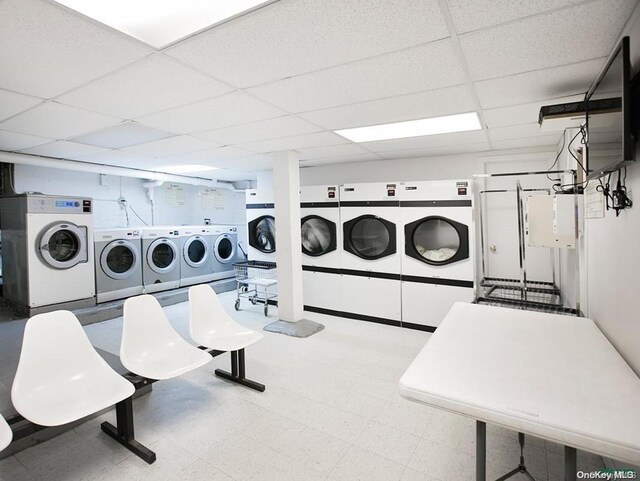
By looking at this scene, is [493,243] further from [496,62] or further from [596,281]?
[496,62]

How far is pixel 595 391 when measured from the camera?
4.44 ft

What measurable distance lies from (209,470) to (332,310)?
10.4 feet

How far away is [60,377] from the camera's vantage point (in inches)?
85.0

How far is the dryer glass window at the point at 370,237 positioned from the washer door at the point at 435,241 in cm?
36

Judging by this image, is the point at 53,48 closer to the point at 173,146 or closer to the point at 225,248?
the point at 173,146

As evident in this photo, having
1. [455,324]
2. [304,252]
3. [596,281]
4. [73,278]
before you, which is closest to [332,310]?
[304,252]

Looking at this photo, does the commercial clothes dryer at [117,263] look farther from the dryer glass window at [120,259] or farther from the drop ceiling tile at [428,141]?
the drop ceiling tile at [428,141]

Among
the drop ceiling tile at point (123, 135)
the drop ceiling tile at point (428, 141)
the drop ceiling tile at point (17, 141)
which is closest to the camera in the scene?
the drop ceiling tile at point (123, 135)

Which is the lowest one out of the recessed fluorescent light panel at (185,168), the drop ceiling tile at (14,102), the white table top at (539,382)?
the white table top at (539,382)

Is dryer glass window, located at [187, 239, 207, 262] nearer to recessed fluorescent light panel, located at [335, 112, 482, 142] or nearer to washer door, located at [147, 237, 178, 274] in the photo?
washer door, located at [147, 237, 178, 274]

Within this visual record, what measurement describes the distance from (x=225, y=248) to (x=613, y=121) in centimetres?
638

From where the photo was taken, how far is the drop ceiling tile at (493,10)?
1.35 metres

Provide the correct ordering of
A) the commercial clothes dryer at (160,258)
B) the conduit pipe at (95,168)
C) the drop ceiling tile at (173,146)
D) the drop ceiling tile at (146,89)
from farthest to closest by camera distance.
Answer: the commercial clothes dryer at (160,258) → the conduit pipe at (95,168) → the drop ceiling tile at (173,146) → the drop ceiling tile at (146,89)

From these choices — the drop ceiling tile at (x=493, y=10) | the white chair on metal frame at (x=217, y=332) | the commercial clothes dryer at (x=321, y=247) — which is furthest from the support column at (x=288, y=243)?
the drop ceiling tile at (x=493, y=10)
